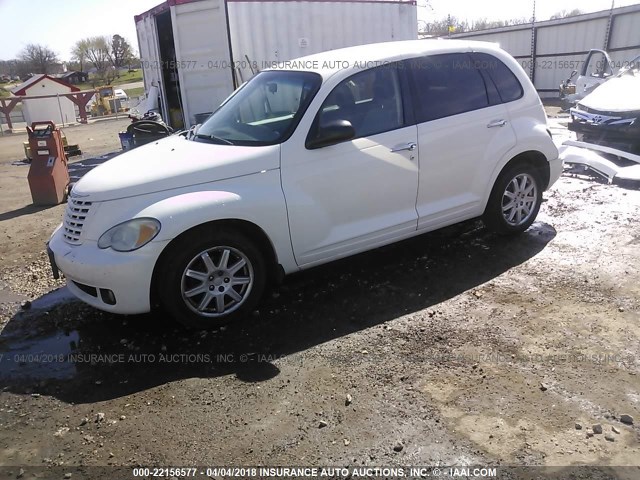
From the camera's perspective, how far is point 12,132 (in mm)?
22547

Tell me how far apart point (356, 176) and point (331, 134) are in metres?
0.42

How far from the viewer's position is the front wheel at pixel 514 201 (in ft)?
→ 17.3

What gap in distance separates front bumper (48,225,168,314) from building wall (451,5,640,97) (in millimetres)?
18853

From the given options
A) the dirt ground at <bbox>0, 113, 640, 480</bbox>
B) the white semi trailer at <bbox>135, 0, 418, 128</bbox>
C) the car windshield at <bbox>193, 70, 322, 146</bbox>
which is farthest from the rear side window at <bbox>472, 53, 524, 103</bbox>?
the white semi trailer at <bbox>135, 0, 418, 128</bbox>

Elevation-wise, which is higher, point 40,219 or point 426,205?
point 426,205

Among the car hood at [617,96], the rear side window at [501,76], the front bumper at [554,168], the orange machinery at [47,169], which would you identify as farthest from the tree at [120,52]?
the front bumper at [554,168]

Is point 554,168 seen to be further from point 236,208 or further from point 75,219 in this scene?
point 75,219

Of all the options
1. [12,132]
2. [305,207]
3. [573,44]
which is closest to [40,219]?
[305,207]

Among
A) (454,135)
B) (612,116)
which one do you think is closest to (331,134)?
(454,135)

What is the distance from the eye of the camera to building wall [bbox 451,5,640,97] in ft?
60.9

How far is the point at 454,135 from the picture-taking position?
4.83 meters

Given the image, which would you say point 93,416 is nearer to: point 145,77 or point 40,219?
point 40,219

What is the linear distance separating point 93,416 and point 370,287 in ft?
7.87

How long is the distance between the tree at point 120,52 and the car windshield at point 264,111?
80222mm
